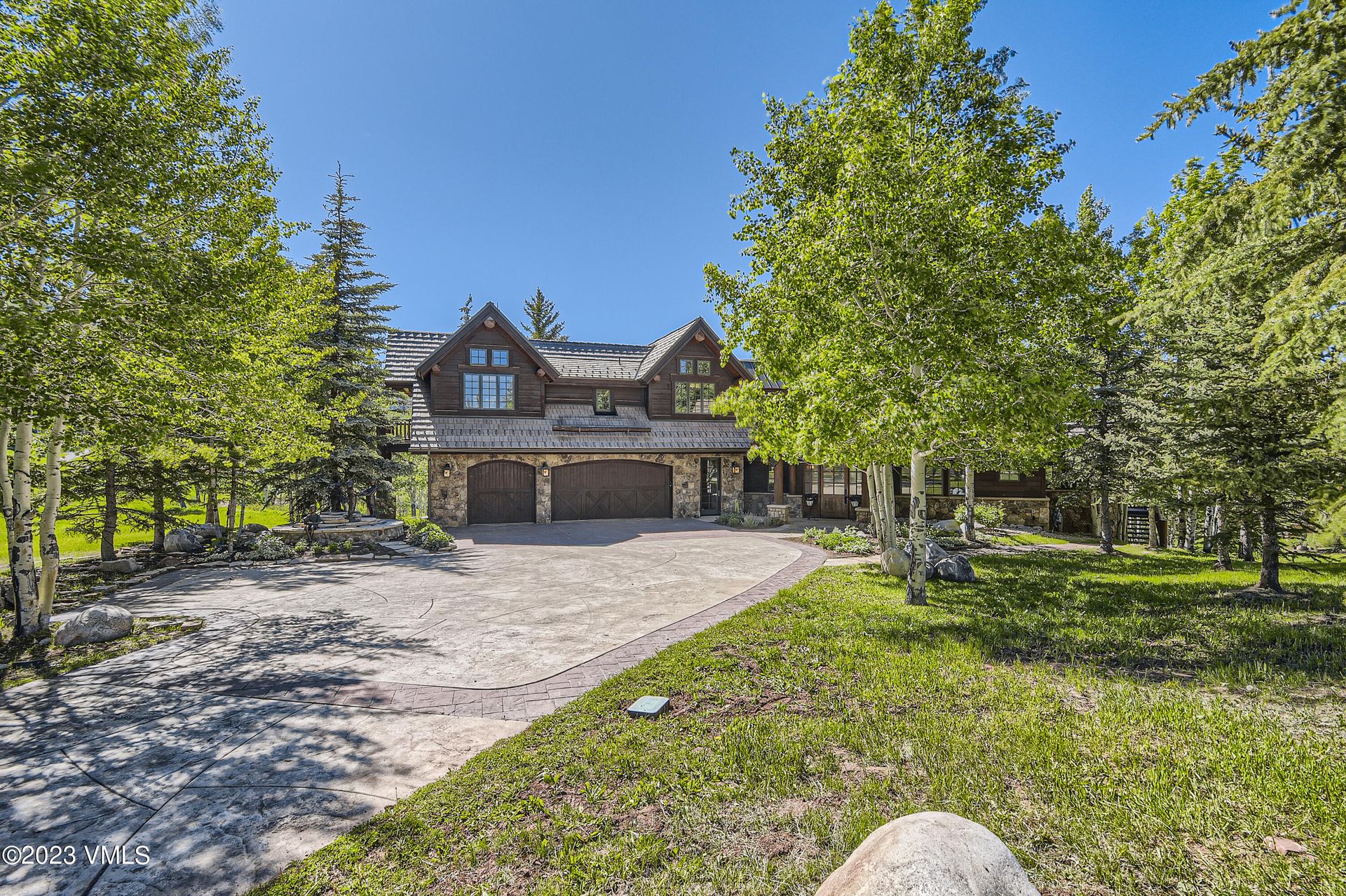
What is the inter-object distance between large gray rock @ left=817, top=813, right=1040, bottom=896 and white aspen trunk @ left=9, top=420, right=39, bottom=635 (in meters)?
10.6

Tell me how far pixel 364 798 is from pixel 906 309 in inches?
339

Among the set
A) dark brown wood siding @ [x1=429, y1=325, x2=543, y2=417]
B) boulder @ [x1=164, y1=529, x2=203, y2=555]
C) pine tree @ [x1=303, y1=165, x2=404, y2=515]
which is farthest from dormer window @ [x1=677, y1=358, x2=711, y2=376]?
boulder @ [x1=164, y1=529, x2=203, y2=555]

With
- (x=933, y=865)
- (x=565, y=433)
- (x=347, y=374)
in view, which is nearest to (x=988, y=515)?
(x=565, y=433)

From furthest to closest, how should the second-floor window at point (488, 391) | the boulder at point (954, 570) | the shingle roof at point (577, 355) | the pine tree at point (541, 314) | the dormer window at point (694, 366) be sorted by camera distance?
the pine tree at point (541, 314)
the dormer window at point (694, 366)
the shingle roof at point (577, 355)
the second-floor window at point (488, 391)
the boulder at point (954, 570)

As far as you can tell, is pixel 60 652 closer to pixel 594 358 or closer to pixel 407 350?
pixel 407 350

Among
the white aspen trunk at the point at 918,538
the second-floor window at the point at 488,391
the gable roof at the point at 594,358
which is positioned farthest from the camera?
the gable roof at the point at 594,358

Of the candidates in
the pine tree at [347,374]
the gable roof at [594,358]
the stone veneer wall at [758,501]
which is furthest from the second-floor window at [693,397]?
the pine tree at [347,374]

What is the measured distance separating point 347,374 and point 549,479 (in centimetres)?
787

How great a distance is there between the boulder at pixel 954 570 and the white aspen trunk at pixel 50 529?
14687 mm

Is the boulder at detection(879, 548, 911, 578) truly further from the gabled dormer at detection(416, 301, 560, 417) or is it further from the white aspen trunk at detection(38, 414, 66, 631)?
the gabled dormer at detection(416, 301, 560, 417)

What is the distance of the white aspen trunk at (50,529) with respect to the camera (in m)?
7.71

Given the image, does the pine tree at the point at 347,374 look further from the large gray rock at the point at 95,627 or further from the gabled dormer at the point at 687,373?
the gabled dormer at the point at 687,373

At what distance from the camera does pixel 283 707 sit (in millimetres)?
5477

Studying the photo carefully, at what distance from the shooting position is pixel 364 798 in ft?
12.9
